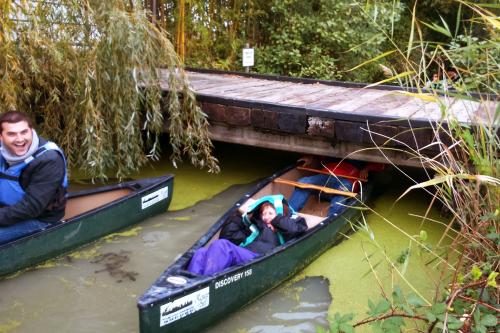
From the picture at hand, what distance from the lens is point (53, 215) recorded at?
3859 mm

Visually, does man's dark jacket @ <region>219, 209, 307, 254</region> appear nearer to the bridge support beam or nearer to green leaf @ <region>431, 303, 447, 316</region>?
the bridge support beam

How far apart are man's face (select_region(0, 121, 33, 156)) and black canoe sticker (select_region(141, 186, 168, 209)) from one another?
1213mm

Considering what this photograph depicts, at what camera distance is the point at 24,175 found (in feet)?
11.9

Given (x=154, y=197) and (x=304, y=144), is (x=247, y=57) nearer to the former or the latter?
(x=304, y=144)

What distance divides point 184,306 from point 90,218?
154 centimetres

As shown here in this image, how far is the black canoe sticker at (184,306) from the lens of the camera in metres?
2.78

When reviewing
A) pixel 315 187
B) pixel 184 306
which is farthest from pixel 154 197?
pixel 184 306

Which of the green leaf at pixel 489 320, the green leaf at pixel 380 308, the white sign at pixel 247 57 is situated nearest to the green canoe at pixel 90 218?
the green leaf at pixel 380 308

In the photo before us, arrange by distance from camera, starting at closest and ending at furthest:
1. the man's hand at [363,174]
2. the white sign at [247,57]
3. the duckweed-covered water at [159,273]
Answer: the duckweed-covered water at [159,273] → the man's hand at [363,174] → the white sign at [247,57]

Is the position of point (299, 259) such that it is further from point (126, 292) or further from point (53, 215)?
point (53, 215)

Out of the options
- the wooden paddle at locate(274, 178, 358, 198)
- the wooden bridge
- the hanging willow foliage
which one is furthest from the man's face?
the wooden paddle at locate(274, 178, 358, 198)

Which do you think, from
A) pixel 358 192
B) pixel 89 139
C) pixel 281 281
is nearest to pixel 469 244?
pixel 281 281

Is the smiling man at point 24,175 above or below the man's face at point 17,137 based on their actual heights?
below

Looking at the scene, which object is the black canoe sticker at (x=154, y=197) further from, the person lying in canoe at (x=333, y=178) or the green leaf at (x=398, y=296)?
the green leaf at (x=398, y=296)
